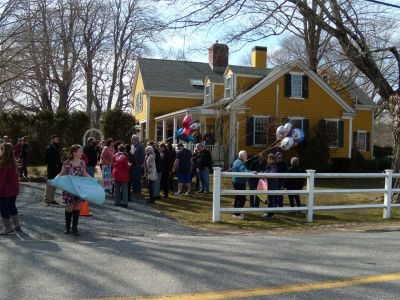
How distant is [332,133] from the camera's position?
2938 cm

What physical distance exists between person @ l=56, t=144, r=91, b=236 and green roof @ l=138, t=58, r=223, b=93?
82.6 feet

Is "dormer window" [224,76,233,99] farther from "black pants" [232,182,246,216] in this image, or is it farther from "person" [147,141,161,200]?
"black pants" [232,182,246,216]

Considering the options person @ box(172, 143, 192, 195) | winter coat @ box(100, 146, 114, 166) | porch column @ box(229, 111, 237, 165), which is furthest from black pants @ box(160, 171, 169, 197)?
porch column @ box(229, 111, 237, 165)

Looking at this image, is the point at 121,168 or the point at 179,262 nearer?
the point at 179,262

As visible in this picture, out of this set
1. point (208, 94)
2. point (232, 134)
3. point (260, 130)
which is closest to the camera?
point (232, 134)

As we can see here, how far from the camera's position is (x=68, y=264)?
6578 mm

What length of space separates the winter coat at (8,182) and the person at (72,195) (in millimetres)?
786

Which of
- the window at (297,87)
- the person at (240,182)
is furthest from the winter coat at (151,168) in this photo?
the window at (297,87)

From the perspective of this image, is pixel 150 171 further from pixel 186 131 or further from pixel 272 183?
pixel 186 131

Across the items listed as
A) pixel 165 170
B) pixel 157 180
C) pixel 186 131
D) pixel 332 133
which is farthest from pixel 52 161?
pixel 332 133

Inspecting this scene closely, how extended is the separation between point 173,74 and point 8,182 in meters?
28.4

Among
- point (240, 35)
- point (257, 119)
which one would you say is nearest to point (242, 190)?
point (240, 35)

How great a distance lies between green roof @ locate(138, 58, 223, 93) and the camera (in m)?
34.6

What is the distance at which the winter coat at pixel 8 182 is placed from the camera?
858cm
